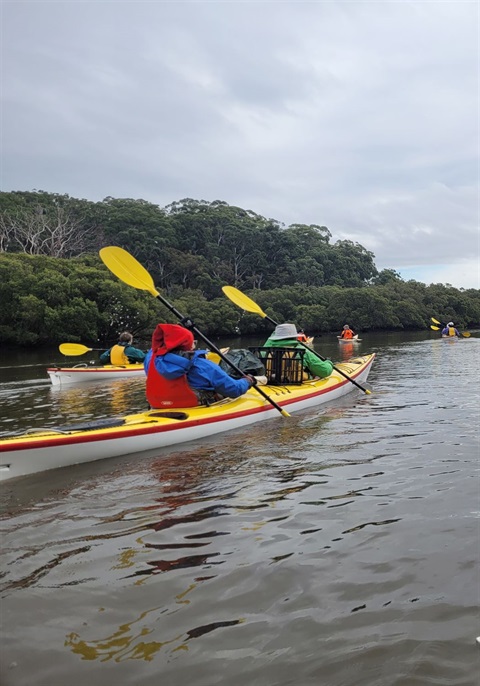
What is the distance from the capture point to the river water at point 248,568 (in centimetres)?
204

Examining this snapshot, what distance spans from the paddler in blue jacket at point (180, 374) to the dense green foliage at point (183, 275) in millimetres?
22629

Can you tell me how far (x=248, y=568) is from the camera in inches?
110

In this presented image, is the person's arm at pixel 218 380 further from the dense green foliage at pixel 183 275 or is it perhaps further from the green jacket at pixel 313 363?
the dense green foliage at pixel 183 275

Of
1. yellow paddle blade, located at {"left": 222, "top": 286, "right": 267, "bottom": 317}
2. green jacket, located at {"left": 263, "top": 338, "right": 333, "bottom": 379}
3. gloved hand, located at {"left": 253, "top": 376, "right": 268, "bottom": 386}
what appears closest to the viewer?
gloved hand, located at {"left": 253, "top": 376, "right": 268, "bottom": 386}

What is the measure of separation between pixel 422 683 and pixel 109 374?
11450 millimetres

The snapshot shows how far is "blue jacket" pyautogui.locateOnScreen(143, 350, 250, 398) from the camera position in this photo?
5570 mm

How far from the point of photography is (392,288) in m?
49.5

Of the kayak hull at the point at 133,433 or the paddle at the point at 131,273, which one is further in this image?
the paddle at the point at 131,273

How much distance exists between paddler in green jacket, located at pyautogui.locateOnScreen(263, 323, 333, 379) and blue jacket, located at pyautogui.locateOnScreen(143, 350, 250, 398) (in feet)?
6.58

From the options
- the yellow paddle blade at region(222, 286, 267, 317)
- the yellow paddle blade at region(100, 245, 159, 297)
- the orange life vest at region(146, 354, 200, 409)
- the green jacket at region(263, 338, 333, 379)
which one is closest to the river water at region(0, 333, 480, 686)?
the orange life vest at region(146, 354, 200, 409)

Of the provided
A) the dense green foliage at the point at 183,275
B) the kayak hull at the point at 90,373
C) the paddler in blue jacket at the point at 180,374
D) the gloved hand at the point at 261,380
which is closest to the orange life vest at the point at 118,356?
the kayak hull at the point at 90,373

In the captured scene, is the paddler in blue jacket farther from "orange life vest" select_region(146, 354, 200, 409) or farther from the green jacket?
the green jacket

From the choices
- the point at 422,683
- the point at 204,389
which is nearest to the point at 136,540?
the point at 422,683

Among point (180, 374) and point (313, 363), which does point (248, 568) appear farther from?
point (313, 363)
